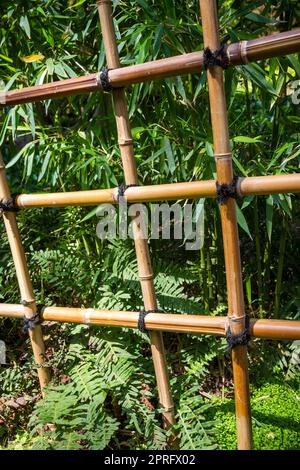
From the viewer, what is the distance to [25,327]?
1.52 m

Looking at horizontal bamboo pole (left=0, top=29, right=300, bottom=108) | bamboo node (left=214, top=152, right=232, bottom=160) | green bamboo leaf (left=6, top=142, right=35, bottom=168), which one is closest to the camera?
horizontal bamboo pole (left=0, top=29, right=300, bottom=108)

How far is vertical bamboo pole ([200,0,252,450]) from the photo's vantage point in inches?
41.0

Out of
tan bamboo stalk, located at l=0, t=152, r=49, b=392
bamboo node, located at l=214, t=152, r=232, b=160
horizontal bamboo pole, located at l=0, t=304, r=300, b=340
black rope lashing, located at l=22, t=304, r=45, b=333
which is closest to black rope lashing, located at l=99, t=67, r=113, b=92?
bamboo node, located at l=214, t=152, r=232, b=160

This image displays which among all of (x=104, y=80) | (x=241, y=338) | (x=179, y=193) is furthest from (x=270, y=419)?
(x=104, y=80)

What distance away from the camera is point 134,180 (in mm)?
1270

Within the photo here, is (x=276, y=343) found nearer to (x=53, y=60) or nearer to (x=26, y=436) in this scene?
(x=26, y=436)

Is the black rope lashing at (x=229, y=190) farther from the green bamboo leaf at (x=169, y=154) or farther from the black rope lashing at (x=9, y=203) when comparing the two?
the black rope lashing at (x=9, y=203)

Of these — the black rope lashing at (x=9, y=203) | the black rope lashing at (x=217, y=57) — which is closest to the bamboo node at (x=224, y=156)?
the black rope lashing at (x=217, y=57)

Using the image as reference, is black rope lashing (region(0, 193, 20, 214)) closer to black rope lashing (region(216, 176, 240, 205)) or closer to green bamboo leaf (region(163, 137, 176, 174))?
green bamboo leaf (region(163, 137, 176, 174))

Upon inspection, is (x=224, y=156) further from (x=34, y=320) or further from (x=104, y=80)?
(x=34, y=320)

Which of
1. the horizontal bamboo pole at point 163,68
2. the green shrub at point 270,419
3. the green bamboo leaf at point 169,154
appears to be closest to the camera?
the horizontal bamboo pole at point 163,68

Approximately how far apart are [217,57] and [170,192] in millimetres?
342

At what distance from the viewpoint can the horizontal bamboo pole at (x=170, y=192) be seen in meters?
1.04

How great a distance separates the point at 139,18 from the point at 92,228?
793 millimetres
